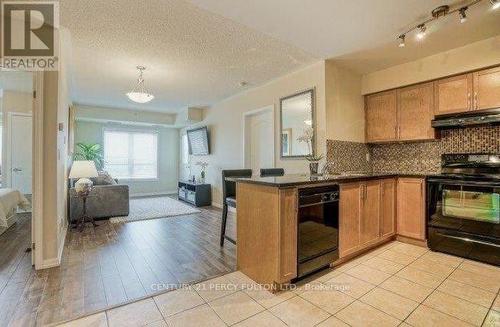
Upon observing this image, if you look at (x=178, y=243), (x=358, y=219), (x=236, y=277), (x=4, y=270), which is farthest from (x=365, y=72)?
(x=4, y=270)

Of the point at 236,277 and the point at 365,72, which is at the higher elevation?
the point at 365,72

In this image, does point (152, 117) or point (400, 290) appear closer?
point (400, 290)

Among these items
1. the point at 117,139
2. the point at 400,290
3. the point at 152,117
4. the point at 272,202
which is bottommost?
the point at 400,290

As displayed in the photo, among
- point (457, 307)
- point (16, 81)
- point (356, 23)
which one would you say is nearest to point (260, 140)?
point (356, 23)

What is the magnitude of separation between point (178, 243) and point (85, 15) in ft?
9.07

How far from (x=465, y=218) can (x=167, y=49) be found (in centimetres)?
409

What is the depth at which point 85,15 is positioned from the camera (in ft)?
7.89

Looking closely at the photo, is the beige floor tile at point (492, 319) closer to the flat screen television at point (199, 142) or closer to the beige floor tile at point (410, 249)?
the beige floor tile at point (410, 249)

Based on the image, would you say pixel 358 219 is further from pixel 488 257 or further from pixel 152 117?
pixel 152 117

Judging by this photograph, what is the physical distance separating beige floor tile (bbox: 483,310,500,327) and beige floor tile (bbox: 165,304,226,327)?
1.81 m

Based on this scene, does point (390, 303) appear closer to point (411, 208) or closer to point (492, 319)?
point (492, 319)

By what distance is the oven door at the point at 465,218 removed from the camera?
2.54 m

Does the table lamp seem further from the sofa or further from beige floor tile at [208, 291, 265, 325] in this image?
beige floor tile at [208, 291, 265, 325]

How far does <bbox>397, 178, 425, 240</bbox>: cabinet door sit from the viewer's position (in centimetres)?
314
